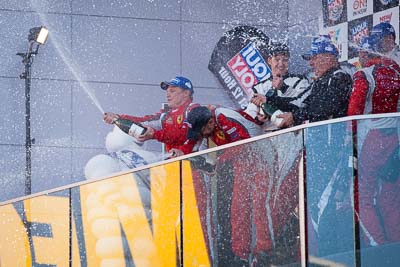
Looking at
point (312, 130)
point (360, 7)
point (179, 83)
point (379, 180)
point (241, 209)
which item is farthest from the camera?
point (179, 83)

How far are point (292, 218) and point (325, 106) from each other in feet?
2.01

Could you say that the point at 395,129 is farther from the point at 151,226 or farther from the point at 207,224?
the point at 151,226

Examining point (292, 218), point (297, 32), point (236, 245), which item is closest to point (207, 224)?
point (236, 245)

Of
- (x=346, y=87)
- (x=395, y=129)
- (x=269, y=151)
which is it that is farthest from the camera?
(x=346, y=87)

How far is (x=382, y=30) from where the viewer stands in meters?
3.88

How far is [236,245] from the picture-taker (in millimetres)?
3625

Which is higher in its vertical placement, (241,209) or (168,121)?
(168,121)

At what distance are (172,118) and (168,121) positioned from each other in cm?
2

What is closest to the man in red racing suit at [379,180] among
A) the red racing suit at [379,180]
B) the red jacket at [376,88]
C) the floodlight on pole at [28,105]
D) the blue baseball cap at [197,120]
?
the red racing suit at [379,180]

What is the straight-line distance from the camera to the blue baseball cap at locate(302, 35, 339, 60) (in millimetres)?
3959

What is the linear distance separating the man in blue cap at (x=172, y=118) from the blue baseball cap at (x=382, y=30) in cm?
68

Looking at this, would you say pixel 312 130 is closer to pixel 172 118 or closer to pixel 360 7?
pixel 360 7

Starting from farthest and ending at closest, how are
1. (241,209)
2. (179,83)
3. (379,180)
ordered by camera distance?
(179,83) < (241,209) < (379,180)

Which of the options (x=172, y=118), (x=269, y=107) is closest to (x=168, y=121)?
(x=172, y=118)
